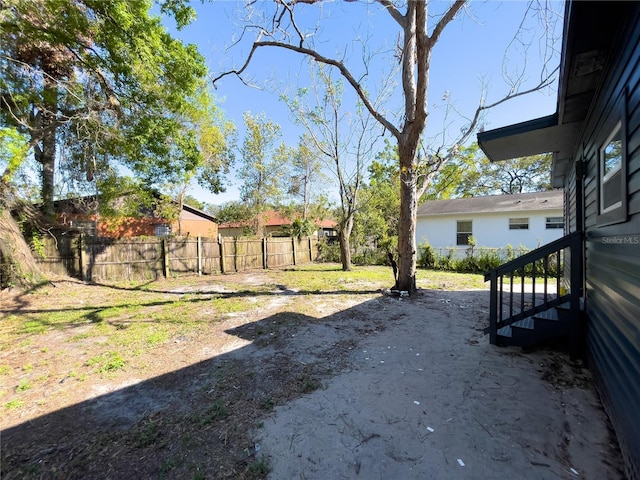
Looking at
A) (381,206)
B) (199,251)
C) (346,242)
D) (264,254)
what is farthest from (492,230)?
(199,251)

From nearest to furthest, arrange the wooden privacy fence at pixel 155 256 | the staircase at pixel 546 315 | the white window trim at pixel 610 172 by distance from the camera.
A: the white window trim at pixel 610 172
the staircase at pixel 546 315
the wooden privacy fence at pixel 155 256

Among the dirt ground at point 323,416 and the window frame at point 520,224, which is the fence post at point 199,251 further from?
the window frame at point 520,224

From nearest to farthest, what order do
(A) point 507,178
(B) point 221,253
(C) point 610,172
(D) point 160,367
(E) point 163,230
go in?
(C) point 610,172, (D) point 160,367, (B) point 221,253, (E) point 163,230, (A) point 507,178

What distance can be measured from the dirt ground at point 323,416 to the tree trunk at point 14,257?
13.7 feet

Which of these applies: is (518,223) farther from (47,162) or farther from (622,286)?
(47,162)

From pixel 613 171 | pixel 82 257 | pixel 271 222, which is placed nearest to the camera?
pixel 613 171

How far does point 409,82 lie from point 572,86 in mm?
4197

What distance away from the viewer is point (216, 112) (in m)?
14.3

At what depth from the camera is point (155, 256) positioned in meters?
10.3

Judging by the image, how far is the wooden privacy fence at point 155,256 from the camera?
8.69 meters

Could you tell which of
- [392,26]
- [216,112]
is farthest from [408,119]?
[216,112]

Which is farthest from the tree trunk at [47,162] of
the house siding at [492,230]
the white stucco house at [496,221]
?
the house siding at [492,230]

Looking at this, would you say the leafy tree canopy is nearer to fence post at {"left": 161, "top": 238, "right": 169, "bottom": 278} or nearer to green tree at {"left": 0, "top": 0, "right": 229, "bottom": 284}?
green tree at {"left": 0, "top": 0, "right": 229, "bottom": 284}

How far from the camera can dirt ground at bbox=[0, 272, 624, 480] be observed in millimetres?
1901
